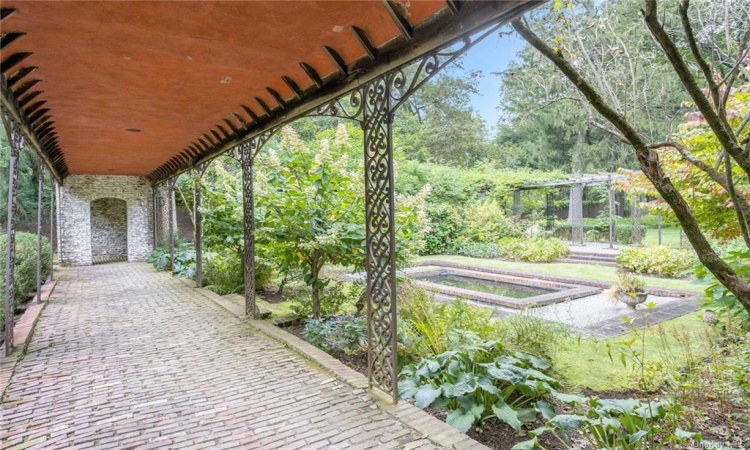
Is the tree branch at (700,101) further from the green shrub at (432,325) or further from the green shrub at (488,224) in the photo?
the green shrub at (488,224)

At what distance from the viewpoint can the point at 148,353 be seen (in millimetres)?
4309

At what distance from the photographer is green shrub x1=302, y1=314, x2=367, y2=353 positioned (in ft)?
14.2

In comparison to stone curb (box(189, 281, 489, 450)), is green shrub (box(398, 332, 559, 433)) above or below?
above

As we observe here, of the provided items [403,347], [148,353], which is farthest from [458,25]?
[148,353]

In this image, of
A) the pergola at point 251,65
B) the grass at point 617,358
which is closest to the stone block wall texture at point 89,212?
the pergola at point 251,65

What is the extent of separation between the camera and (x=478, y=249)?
1341 cm

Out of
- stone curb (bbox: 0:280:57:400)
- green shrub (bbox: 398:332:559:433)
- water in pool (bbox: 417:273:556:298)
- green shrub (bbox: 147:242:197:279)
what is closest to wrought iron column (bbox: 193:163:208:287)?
green shrub (bbox: 147:242:197:279)

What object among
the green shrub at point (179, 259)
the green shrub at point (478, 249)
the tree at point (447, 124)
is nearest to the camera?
the green shrub at point (179, 259)

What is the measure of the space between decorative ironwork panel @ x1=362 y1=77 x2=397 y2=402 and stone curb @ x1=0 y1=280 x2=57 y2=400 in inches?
115

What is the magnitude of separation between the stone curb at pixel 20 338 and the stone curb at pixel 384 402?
2.28 m

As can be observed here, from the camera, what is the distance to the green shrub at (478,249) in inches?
514

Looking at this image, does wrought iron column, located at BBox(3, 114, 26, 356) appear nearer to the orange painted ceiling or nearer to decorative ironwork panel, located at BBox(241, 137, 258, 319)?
the orange painted ceiling

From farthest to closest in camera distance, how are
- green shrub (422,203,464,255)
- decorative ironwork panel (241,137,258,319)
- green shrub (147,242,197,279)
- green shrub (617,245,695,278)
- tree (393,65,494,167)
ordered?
tree (393,65,494,167), green shrub (422,203,464,255), green shrub (147,242,197,279), green shrub (617,245,695,278), decorative ironwork panel (241,137,258,319)

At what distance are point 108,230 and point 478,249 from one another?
12.6 metres
